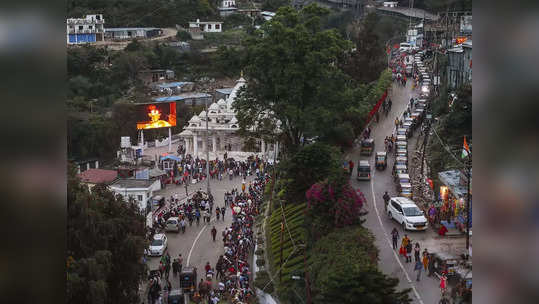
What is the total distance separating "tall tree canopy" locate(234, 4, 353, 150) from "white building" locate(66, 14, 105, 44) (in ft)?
166

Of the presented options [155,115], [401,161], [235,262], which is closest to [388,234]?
[235,262]

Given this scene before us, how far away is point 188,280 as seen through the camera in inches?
728

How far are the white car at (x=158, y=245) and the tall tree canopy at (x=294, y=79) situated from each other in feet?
25.2

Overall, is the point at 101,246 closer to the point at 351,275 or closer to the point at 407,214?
the point at 351,275

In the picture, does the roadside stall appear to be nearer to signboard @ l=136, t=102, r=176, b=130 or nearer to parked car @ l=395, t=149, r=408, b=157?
parked car @ l=395, t=149, r=408, b=157

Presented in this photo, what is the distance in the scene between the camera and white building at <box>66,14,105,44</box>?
72.9m

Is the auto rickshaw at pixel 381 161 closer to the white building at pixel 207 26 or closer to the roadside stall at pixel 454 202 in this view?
the roadside stall at pixel 454 202

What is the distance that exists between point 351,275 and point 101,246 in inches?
232

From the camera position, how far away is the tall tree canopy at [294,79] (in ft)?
85.9

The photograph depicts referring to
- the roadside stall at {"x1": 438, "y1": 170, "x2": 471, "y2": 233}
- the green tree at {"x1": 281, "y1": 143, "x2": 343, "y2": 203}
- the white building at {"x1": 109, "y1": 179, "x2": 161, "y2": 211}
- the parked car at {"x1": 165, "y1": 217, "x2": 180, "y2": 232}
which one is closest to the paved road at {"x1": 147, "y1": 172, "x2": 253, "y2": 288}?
the parked car at {"x1": 165, "y1": 217, "x2": 180, "y2": 232}

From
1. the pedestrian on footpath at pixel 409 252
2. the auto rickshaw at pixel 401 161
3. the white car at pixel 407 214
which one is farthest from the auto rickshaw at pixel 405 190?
the pedestrian on footpath at pixel 409 252

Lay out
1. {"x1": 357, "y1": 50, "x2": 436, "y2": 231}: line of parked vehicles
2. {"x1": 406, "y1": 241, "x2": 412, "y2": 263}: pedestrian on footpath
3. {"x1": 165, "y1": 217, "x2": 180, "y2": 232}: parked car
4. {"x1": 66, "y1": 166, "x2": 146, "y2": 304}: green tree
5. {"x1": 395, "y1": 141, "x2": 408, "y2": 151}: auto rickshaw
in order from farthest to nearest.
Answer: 1. {"x1": 395, "y1": 141, "x2": 408, "y2": 151}: auto rickshaw
2. {"x1": 165, "y1": 217, "x2": 180, "y2": 232}: parked car
3. {"x1": 357, "y1": 50, "x2": 436, "y2": 231}: line of parked vehicles
4. {"x1": 406, "y1": 241, "x2": 412, "y2": 263}: pedestrian on footpath
5. {"x1": 66, "y1": 166, "x2": 146, "y2": 304}: green tree
